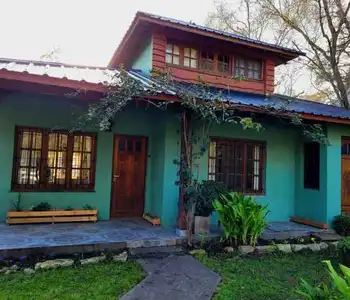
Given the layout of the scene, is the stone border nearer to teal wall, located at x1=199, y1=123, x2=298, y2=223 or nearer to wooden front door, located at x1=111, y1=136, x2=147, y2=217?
teal wall, located at x1=199, y1=123, x2=298, y2=223

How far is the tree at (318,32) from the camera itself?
1284 centimetres

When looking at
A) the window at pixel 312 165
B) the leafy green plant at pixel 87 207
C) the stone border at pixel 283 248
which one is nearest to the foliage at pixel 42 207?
the leafy green plant at pixel 87 207

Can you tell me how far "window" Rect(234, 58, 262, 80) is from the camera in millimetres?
8898

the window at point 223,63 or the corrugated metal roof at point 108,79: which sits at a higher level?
the window at point 223,63

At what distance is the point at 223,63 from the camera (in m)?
8.77

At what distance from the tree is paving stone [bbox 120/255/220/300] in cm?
1190

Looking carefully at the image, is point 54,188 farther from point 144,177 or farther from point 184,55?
point 184,55

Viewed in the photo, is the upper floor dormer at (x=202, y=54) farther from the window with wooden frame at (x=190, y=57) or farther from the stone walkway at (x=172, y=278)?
the stone walkway at (x=172, y=278)

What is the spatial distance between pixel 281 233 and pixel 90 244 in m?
3.92

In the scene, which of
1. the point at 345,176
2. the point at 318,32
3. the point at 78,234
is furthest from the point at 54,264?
the point at 318,32

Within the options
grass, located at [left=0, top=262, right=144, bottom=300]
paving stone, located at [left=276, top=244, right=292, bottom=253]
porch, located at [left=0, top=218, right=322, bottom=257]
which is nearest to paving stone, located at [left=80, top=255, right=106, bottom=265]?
grass, located at [left=0, top=262, right=144, bottom=300]

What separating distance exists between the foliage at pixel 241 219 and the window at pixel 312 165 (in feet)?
9.41

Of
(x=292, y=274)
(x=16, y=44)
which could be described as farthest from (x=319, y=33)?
(x=16, y=44)

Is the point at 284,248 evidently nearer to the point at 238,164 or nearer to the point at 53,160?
the point at 238,164
